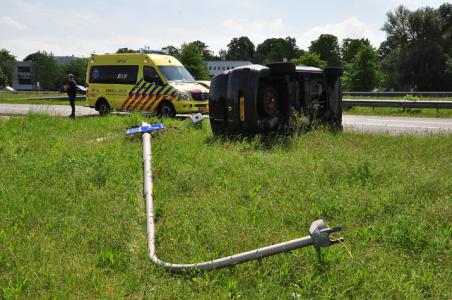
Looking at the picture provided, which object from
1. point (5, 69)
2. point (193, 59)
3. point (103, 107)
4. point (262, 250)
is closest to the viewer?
point (262, 250)

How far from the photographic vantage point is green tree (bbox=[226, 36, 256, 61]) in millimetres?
122812

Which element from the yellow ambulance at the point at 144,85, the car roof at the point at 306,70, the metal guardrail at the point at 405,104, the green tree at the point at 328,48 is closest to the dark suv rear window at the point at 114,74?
the yellow ambulance at the point at 144,85

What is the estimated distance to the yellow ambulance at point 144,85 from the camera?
13883mm

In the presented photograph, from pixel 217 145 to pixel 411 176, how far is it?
3704 mm

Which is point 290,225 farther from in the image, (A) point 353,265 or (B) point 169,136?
(B) point 169,136

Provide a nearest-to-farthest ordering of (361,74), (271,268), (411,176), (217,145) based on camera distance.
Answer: (271,268)
(411,176)
(217,145)
(361,74)

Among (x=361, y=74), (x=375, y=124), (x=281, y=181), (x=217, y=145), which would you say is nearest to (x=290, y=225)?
(x=281, y=181)

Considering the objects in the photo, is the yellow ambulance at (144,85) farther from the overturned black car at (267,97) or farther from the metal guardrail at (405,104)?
the metal guardrail at (405,104)

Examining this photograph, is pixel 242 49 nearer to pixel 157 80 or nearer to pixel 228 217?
pixel 157 80

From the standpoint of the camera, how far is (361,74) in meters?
51.1

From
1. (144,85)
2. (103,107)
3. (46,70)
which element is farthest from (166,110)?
(46,70)

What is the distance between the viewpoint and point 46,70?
8944 centimetres

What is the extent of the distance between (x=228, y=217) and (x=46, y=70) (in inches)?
3737

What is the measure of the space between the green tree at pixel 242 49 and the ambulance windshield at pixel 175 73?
4327 inches
